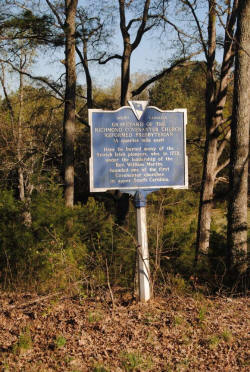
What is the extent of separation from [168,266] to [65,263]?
5293 millimetres

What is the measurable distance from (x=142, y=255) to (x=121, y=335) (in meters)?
1.20

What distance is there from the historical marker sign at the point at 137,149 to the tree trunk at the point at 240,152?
3.48 m

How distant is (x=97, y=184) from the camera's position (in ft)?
19.1

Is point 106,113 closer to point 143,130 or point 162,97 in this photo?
point 143,130

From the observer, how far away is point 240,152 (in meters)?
9.14

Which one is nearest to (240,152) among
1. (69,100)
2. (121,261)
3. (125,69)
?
(121,261)

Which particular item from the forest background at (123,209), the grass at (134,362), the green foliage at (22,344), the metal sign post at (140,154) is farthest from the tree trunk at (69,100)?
the grass at (134,362)

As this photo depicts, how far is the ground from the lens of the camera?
4379mm

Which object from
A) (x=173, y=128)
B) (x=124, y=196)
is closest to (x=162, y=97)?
(x=124, y=196)

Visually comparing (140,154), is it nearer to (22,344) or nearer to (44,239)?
(22,344)

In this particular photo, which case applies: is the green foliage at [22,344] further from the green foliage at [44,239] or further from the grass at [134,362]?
the green foliage at [44,239]

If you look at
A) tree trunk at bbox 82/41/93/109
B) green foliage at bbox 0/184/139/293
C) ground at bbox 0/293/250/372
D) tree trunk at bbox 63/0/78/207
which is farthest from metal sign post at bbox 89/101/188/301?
tree trunk at bbox 82/41/93/109

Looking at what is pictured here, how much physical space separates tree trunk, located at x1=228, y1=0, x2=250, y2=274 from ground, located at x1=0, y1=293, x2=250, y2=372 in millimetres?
3416

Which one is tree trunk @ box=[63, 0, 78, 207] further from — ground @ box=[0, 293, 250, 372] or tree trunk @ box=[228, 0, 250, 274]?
ground @ box=[0, 293, 250, 372]
